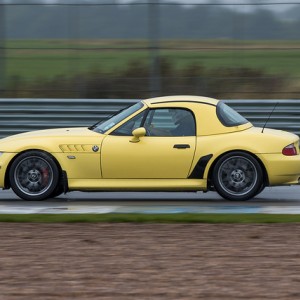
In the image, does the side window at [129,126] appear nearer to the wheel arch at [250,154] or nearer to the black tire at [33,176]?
the black tire at [33,176]

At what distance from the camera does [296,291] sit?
7.07 meters

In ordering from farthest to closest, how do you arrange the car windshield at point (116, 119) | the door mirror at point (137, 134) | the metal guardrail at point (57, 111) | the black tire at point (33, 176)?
the metal guardrail at point (57, 111) → the car windshield at point (116, 119) → the black tire at point (33, 176) → the door mirror at point (137, 134)

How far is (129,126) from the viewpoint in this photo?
12664 millimetres

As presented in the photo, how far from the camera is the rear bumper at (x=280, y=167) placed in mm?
12492

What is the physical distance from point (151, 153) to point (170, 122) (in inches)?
20.4

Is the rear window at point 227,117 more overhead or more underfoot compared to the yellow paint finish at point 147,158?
more overhead

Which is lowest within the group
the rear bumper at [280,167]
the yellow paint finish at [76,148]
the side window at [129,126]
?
the rear bumper at [280,167]

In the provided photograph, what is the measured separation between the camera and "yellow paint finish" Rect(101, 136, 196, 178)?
40.9ft

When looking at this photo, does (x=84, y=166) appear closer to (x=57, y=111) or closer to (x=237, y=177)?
(x=237, y=177)

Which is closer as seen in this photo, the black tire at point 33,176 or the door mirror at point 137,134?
the door mirror at point 137,134

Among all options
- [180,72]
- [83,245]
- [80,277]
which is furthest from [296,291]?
[180,72]

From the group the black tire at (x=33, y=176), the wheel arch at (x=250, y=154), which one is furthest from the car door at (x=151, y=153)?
the black tire at (x=33, y=176)

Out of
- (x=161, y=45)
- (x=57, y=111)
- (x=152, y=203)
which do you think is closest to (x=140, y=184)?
(x=152, y=203)

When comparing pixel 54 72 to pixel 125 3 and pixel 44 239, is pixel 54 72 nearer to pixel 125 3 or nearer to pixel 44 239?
pixel 125 3
